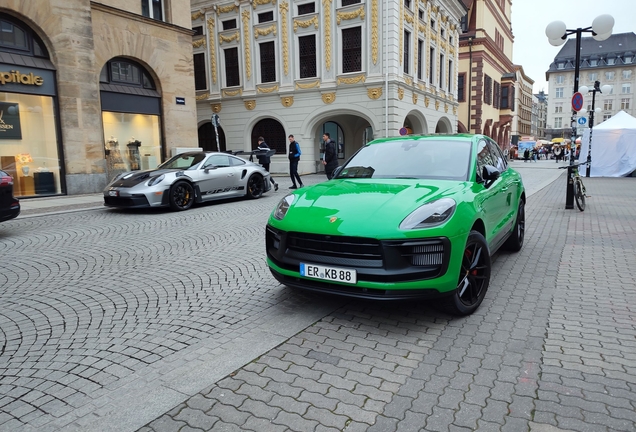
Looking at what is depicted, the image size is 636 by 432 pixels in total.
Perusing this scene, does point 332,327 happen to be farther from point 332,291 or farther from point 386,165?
point 386,165

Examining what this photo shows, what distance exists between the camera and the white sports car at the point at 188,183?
10.6m

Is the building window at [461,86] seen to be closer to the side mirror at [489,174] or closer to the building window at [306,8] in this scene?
the building window at [306,8]

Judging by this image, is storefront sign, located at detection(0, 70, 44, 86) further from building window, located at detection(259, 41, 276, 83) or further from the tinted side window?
building window, located at detection(259, 41, 276, 83)

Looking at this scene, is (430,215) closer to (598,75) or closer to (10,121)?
(10,121)

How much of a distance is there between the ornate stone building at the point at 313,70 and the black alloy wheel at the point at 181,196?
1480 centimetres

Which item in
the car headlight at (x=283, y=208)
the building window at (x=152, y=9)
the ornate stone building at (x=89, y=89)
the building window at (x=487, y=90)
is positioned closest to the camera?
the car headlight at (x=283, y=208)

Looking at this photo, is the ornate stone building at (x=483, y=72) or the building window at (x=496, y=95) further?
the building window at (x=496, y=95)

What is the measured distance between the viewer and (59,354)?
11.1ft

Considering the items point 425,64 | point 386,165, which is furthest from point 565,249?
point 425,64

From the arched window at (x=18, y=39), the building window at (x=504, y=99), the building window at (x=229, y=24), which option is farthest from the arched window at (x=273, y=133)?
the building window at (x=504, y=99)

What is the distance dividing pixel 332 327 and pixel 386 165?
81.7 inches

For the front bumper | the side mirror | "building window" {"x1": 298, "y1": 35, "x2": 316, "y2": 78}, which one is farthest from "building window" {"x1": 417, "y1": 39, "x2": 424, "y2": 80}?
the front bumper

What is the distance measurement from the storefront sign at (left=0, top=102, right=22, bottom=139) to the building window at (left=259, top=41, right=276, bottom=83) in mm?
15921

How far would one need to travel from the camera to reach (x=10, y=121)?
14070mm
